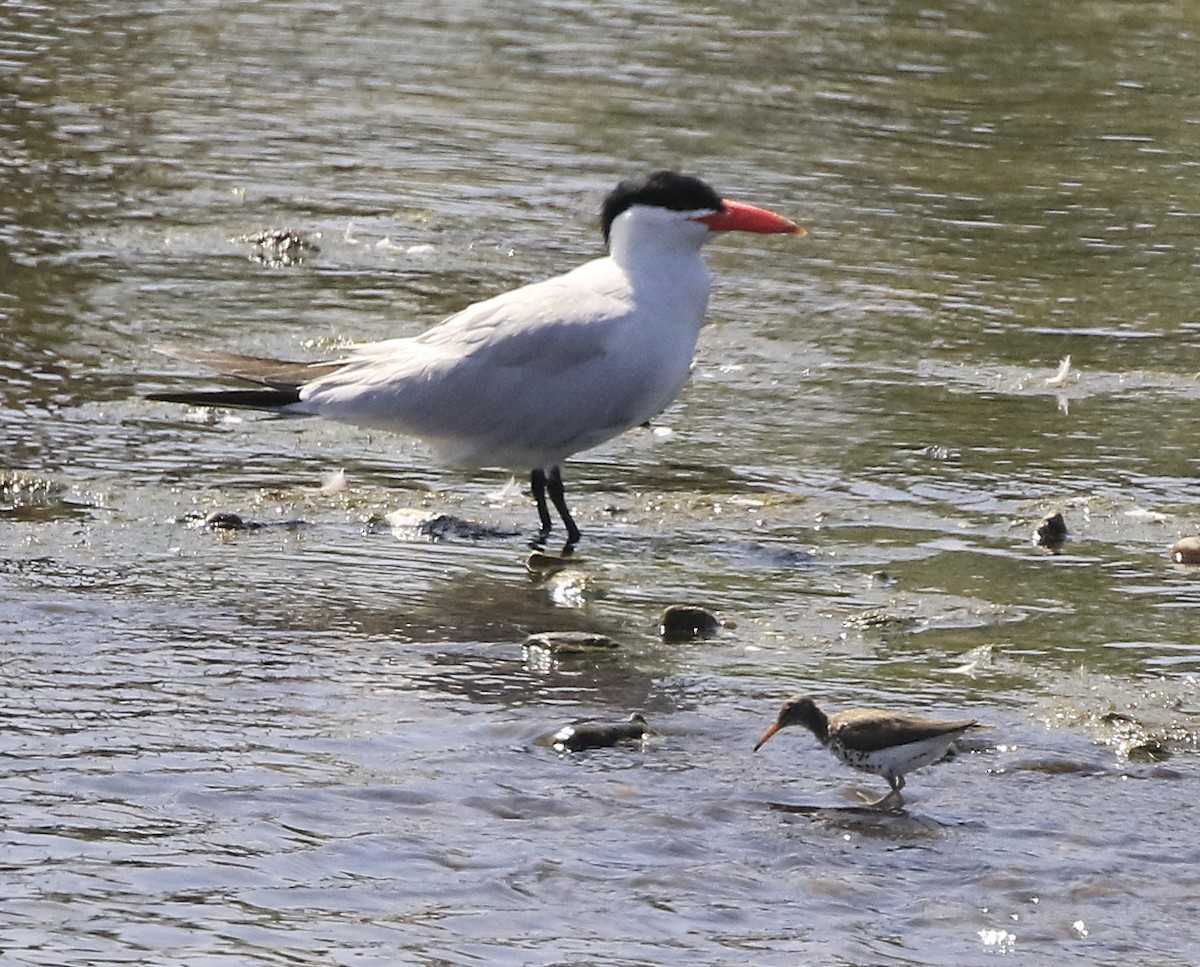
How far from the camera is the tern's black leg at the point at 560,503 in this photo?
6.21 m

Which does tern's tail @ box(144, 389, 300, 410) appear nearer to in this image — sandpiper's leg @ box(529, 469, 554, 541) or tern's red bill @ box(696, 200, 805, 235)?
sandpiper's leg @ box(529, 469, 554, 541)

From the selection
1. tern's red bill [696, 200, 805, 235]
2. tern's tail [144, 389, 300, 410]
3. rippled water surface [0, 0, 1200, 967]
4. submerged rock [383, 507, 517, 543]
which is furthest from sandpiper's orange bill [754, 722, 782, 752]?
tern's red bill [696, 200, 805, 235]

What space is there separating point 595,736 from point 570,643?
65cm

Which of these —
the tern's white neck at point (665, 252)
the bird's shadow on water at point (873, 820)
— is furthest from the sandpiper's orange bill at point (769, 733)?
the tern's white neck at point (665, 252)

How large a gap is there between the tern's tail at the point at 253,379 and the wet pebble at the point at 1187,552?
96.5 inches

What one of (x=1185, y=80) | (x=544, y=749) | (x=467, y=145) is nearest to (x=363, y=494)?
(x=544, y=749)

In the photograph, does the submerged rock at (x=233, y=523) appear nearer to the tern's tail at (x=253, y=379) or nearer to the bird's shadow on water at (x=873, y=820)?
the tern's tail at (x=253, y=379)

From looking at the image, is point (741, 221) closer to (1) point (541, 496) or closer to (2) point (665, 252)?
(2) point (665, 252)

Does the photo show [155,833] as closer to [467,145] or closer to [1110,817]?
[1110,817]

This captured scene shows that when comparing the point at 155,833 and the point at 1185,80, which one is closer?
the point at 155,833

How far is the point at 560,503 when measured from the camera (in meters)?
6.29

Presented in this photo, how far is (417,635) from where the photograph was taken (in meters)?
5.36

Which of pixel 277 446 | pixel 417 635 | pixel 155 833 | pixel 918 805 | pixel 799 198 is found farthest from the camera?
pixel 799 198

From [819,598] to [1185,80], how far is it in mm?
8550
